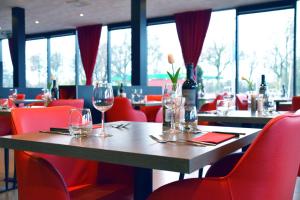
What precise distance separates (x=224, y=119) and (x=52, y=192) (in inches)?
57.8

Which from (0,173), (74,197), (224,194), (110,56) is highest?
(110,56)

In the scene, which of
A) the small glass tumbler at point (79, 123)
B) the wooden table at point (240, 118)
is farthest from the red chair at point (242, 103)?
the small glass tumbler at point (79, 123)

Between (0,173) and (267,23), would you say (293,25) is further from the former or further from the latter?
(0,173)

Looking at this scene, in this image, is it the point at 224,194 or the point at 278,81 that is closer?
the point at 224,194

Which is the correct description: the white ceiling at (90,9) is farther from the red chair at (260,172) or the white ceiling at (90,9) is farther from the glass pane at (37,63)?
the red chair at (260,172)

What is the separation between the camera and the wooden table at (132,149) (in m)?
1.03

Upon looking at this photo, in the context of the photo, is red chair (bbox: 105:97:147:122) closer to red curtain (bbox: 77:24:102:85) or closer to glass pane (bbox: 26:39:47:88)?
red curtain (bbox: 77:24:102:85)

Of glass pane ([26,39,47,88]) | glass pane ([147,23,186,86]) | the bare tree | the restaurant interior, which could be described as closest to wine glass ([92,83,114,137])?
the restaurant interior

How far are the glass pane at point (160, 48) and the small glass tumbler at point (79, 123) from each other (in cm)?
814

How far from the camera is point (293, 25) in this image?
7902mm

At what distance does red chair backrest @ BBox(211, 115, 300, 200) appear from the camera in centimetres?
109

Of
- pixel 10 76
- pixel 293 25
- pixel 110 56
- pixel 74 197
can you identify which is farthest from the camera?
pixel 10 76

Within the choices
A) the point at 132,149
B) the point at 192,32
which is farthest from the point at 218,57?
the point at 132,149

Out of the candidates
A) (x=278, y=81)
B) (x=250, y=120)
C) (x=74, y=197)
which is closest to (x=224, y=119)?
(x=250, y=120)
